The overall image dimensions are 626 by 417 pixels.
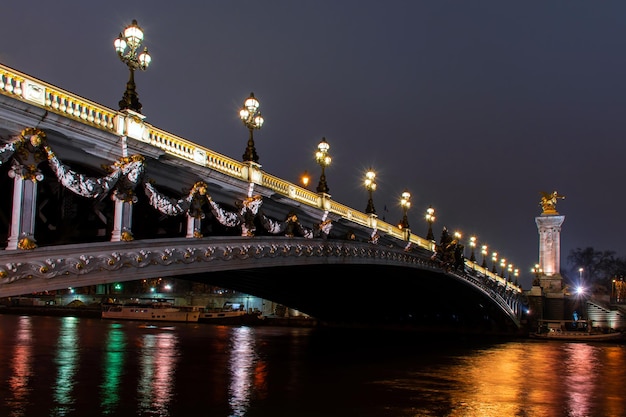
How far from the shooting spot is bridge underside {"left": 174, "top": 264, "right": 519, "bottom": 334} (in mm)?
41312

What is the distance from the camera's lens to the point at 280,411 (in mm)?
18016

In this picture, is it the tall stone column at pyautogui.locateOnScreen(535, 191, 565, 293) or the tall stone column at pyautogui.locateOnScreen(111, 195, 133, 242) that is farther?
the tall stone column at pyautogui.locateOnScreen(535, 191, 565, 293)

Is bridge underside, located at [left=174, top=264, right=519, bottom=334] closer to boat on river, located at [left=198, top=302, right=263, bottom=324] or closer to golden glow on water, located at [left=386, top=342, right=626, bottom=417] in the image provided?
golden glow on water, located at [left=386, top=342, right=626, bottom=417]

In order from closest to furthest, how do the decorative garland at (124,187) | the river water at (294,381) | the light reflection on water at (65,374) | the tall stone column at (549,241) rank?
the decorative garland at (124,187), the light reflection on water at (65,374), the river water at (294,381), the tall stone column at (549,241)

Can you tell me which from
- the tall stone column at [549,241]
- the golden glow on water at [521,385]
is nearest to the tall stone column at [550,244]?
the tall stone column at [549,241]

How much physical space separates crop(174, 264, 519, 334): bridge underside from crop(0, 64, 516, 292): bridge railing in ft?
22.2

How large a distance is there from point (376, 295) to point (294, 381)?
31572 mm

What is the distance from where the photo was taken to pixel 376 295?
55812 millimetres

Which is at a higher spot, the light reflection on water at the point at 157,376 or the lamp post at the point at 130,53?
the lamp post at the point at 130,53

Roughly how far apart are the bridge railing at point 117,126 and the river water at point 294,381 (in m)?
7.10

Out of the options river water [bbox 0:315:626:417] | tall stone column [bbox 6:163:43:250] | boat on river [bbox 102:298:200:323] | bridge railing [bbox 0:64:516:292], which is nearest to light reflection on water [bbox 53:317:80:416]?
river water [bbox 0:315:626:417]

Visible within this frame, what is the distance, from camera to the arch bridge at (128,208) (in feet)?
52.1

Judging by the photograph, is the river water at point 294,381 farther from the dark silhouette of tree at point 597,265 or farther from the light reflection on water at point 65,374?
the dark silhouette of tree at point 597,265

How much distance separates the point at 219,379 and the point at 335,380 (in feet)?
13.9
